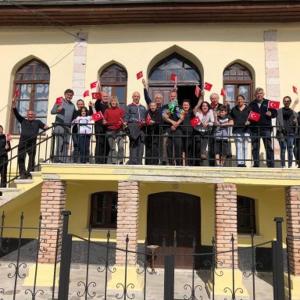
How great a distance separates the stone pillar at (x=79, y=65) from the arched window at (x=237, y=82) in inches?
153

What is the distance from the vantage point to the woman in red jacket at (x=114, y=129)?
8.17 meters

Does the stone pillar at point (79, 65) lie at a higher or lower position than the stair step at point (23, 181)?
higher

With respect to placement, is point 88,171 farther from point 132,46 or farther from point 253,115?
point 132,46

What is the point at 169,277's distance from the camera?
178 inches

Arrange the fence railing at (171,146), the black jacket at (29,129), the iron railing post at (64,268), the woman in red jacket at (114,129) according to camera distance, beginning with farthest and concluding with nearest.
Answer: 1. the black jacket at (29,129)
2. the woman in red jacket at (114,129)
3. the fence railing at (171,146)
4. the iron railing post at (64,268)

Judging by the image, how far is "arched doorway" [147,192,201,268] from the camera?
9.59 m

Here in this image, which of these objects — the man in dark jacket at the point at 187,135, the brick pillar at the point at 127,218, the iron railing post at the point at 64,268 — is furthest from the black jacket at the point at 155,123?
the iron railing post at the point at 64,268

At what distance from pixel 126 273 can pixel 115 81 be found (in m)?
5.81

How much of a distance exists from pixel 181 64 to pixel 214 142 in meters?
3.68

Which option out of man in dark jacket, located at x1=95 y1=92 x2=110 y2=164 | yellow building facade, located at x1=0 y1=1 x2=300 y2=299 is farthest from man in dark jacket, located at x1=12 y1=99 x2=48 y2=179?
man in dark jacket, located at x1=95 y1=92 x2=110 y2=164

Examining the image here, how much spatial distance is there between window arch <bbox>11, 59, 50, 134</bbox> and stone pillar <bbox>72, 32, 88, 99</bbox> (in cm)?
94

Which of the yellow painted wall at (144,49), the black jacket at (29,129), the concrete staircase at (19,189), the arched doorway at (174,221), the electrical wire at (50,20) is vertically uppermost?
the electrical wire at (50,20)

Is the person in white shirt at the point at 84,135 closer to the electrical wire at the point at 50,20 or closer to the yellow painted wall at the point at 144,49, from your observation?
the yellow painted wall at the point at 144,49

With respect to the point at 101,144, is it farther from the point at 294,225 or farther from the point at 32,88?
the point at 294,225
